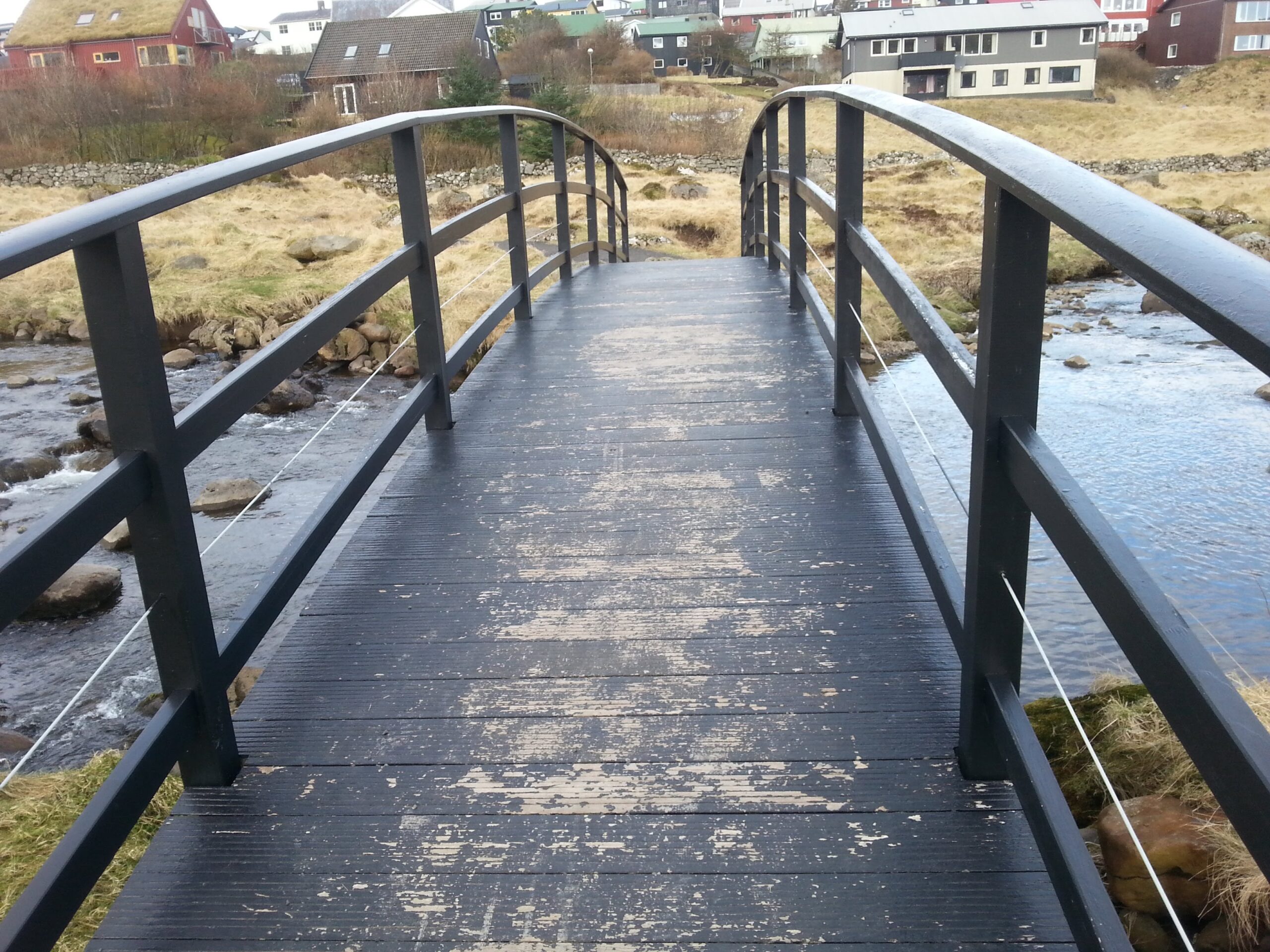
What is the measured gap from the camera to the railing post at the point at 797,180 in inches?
177

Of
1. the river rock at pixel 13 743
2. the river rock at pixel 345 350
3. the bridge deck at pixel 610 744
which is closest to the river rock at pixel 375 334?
the river rock at pixel 345 350

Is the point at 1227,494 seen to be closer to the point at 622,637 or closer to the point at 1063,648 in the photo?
the point at 1063,648

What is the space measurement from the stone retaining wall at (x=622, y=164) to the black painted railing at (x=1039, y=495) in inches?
880

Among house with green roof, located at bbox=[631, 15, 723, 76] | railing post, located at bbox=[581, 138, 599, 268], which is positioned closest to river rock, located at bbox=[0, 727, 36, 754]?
railing post, located at bbox=[581, 138, 599, 268]

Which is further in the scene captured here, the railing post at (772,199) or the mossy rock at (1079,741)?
the railing post at (772,199)

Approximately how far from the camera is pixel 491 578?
2.69m

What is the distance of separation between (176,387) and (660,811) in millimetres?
10235

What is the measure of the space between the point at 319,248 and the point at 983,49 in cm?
3948

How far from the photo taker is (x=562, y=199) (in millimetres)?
6504

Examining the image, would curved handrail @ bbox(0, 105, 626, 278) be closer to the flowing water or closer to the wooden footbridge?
the wooden footbridge

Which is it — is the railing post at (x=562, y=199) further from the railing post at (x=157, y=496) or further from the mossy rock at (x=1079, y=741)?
the railing post at (x=157, y=496)

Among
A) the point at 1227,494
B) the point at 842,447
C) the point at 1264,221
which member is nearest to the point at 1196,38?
the point at 1264,221

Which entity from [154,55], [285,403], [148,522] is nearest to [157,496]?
[148,522]

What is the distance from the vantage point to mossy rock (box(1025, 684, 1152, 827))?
313cm
